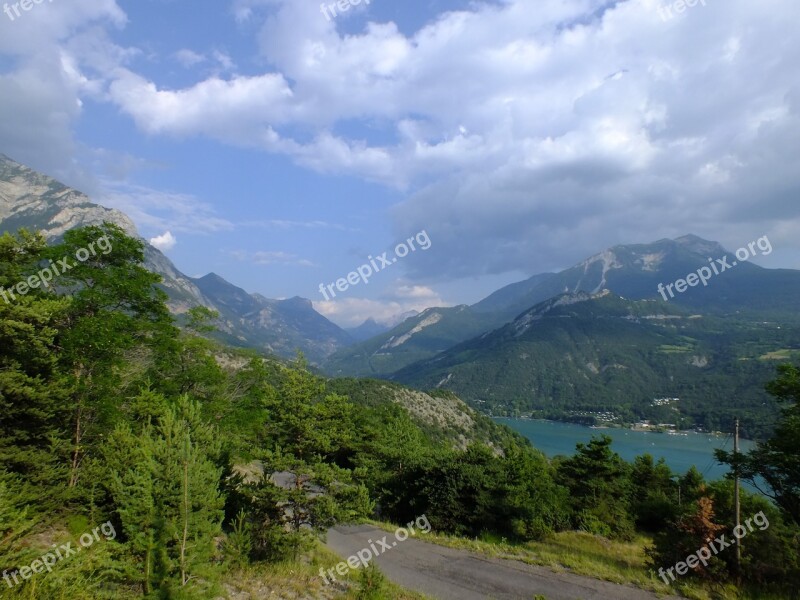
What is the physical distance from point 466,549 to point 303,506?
9.80 metres

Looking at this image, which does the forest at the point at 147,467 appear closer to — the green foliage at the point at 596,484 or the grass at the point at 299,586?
the grass at the point at 299,586

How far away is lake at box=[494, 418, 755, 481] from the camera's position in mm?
118438

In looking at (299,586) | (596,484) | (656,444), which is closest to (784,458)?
(299,586)

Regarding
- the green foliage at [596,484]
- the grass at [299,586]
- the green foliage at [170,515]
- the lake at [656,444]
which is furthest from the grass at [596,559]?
the lake at [656,444]

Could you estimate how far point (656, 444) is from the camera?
501ft

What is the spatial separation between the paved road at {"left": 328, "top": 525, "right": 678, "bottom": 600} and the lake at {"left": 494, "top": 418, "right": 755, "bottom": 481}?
4340 inches

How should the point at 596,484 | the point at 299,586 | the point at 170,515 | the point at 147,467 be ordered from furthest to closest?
the point at 596,484, the point at 299,586, the point at 147,467, the point at 170,515

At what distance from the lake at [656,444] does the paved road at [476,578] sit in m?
110

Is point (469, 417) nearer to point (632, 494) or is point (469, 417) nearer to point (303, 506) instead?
point (632, 494)

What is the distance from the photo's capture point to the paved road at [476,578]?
48.2 ft

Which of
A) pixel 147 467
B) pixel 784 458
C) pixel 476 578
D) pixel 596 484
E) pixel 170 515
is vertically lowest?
pixel 596 484

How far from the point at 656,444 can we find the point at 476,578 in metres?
167

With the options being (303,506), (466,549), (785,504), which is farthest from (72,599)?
(785,504)

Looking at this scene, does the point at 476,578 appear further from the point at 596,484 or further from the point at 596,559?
the point at 596,484
